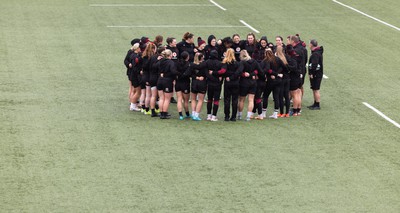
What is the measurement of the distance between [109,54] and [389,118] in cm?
1120

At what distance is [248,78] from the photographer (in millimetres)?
23266

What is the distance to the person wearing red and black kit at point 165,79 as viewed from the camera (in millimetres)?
23172

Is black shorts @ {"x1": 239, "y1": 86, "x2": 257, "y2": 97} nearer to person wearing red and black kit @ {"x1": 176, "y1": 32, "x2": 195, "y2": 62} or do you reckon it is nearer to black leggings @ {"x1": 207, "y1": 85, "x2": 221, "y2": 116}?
black leggings @ {"x1": 207, "y1": 85, "x2": 221, "y2": 116}

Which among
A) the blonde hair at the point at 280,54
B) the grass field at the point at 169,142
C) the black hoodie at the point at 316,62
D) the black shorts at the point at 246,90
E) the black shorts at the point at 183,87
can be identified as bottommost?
the grass field at the point at 169,142

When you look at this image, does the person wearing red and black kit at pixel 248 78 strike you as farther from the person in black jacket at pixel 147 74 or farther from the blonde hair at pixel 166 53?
the person in black jacket at pixel 147 74

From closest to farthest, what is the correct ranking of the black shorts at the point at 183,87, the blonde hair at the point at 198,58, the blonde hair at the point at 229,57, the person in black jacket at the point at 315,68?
the blonde hair at the point at 229,57
the blonde hair at the point at 198,58
the black shorts at the point at 183,87
the person in black jacket at the point at 315,68

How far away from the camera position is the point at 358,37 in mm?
34656

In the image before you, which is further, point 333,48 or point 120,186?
point 333,48

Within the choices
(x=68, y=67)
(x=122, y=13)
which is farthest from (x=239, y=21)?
(x=68, y=67)

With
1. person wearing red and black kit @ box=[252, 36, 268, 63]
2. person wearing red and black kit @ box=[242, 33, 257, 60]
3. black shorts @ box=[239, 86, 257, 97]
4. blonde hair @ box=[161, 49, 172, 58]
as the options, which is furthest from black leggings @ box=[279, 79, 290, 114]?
blonde hair @ box=[161, 49, 172, 58]

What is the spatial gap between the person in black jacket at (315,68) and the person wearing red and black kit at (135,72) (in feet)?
16.2

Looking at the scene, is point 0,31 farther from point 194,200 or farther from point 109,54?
point 194,200

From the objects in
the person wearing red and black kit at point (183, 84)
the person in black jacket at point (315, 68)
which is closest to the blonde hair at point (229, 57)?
the person wearing red and black kit at point (183, 84)

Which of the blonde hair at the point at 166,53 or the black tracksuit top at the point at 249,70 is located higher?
the blonde hair at the point at 166,53
